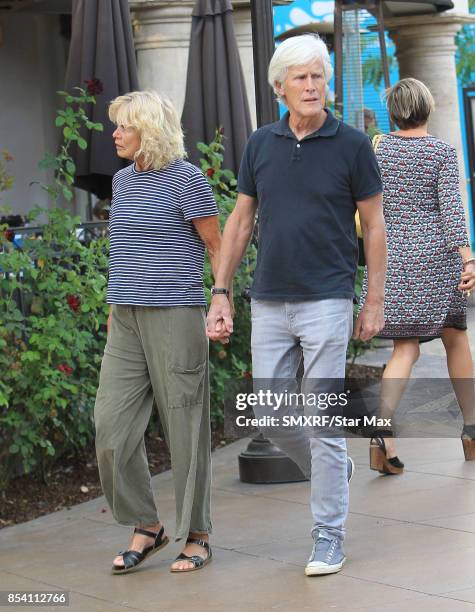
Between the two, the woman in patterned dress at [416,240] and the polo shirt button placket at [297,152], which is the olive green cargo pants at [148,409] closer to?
the polo shirt button placket at [297,152]

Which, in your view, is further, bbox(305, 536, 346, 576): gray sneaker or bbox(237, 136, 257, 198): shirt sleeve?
bbox(237, 136, 257, 198): shirt sleeve

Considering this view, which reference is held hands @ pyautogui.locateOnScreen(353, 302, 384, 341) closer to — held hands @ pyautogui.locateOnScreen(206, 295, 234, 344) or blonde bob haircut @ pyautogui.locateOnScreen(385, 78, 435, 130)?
held hands @ pyautogui.locateOnScreen(206, 295, 234, 344)

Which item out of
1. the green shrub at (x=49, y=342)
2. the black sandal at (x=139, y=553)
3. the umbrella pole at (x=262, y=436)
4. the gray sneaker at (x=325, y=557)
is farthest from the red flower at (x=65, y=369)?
the gray sneaker at (x=325, y=557)

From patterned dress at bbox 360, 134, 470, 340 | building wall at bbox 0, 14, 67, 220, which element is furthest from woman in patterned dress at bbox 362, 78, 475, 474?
building wall at bbox 0, 14, 67, 220

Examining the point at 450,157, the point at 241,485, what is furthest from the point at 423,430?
the point at 450,157

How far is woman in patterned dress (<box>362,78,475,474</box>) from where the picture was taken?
6.13m

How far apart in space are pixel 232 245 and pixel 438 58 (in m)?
9.39

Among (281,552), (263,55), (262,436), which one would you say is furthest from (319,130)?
(262,436)

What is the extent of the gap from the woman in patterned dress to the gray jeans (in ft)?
4.88

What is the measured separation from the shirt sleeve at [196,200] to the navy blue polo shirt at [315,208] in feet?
0.88

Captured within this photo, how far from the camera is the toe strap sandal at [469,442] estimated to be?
6.57m

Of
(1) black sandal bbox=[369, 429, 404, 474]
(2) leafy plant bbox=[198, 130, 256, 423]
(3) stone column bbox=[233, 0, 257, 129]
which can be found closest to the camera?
(1) black sandal bbox=[369, 429, 404, 474]

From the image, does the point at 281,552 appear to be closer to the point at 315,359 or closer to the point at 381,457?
the point at 315,359

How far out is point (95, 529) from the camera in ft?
19.1
